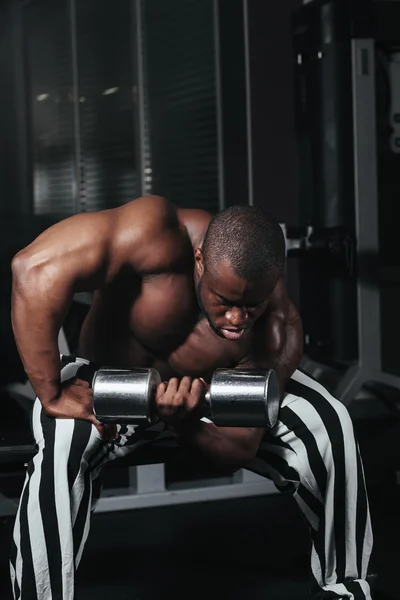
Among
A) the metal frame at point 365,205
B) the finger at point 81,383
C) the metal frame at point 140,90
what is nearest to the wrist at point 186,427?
the finger at point 81,383

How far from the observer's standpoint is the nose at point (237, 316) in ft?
6.11

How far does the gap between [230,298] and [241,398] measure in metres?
0.21

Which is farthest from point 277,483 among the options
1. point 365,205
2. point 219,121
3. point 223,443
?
point 219,121

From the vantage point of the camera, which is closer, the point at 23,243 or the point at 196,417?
the point at 196,417

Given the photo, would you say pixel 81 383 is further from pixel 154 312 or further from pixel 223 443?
pixel 223 443

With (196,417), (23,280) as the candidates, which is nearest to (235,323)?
(196,417)

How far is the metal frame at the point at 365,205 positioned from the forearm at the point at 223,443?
1030 millimetres

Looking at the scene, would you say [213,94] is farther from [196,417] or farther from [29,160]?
[196,417]

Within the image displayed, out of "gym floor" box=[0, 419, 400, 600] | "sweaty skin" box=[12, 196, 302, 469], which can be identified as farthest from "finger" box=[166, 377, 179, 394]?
"gym floor" box=[0, 419, 400, 600]

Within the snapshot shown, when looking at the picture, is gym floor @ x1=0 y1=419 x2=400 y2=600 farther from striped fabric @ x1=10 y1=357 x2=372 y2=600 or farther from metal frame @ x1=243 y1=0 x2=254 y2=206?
metal frame @ x1=243 y1=0 x2=254 y2=206

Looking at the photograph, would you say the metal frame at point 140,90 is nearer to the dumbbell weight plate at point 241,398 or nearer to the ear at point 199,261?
the ear at point 199,261

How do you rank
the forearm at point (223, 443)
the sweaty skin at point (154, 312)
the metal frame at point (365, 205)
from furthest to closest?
the metal frame at point (365, 205), the forearm at point (223, 443), the sweaty skin at point (154, 312)

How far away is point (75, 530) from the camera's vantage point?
1896 millimetres

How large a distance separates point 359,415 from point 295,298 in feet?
3.01
